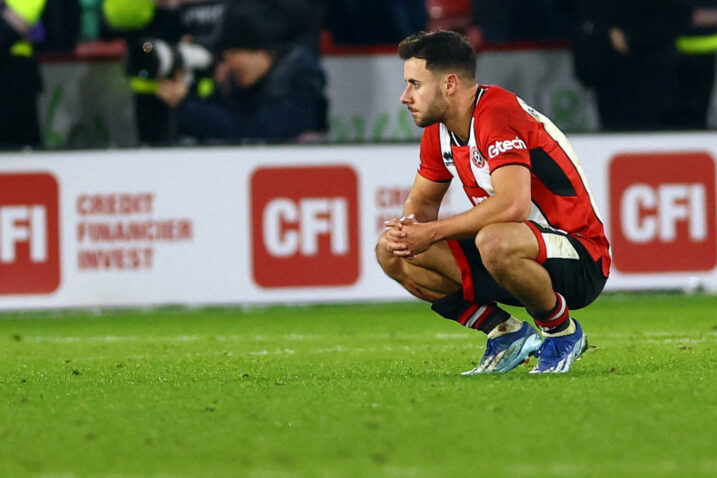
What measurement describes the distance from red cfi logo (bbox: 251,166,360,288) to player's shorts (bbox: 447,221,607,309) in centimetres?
398

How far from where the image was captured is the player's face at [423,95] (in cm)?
589

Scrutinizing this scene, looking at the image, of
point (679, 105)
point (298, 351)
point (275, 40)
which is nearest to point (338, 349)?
point (298, 351)

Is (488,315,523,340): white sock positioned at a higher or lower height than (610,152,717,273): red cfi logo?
higher

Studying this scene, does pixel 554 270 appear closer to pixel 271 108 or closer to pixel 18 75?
pixel 271 108

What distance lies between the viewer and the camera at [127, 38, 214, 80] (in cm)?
1043

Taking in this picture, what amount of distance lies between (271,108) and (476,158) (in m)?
4.89

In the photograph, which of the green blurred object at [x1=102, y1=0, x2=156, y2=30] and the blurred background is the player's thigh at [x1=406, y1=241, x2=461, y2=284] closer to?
the blurred background

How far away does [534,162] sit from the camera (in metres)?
5.88

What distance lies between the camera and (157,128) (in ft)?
35.9

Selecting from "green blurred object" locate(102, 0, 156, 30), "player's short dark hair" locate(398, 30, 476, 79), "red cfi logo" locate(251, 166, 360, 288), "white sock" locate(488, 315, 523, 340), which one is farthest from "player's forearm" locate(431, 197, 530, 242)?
"green blurred object" locate(102, 0, 156, 30)

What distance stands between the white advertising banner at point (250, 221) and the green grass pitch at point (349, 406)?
144 centimetres

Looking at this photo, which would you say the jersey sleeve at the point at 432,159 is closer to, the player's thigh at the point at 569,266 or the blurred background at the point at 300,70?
the player's thigh at the point at 569,266

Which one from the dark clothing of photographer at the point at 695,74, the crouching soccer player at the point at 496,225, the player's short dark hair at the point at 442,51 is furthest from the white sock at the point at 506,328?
the dark clothing of photographer at the point at 695,74

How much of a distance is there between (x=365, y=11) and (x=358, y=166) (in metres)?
2.26
